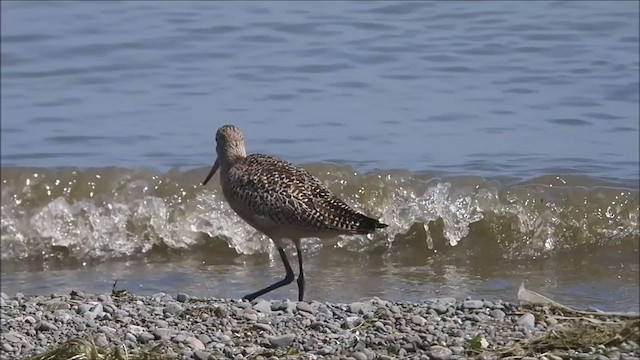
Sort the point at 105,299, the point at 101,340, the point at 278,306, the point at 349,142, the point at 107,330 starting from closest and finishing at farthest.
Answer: the point at 101,340 < the point at 107,330 < the point at 278,306 < the point at 105,299 < the point at 349,142

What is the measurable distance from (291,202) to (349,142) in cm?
441

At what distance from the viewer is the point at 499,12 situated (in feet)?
55.9

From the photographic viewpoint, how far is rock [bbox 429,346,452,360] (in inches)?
250

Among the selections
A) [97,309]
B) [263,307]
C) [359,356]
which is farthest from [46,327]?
[359,356]

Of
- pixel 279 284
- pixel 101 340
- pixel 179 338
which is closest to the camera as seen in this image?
pixel 101 340

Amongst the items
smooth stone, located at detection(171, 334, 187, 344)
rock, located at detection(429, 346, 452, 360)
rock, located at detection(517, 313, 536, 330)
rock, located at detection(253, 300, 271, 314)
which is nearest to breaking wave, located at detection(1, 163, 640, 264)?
rock, located at detection(253, 300, 271, 314)

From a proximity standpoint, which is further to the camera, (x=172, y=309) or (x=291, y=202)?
(x=291, y=202)

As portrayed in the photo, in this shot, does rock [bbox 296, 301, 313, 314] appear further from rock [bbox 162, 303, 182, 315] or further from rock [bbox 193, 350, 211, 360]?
rock [bbox 193, 350, 211, 360]

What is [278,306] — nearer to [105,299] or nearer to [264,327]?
[264,327]

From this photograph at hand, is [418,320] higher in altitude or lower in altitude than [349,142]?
lower

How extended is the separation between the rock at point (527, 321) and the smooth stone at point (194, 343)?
4.81 feet

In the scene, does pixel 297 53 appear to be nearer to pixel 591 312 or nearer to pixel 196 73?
pixel 196 73

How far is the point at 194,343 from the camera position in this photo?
6629 mm

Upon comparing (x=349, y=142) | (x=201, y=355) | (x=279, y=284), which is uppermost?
(x=349, y=142)
